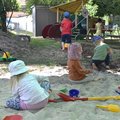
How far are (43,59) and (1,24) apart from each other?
8909 millimetres

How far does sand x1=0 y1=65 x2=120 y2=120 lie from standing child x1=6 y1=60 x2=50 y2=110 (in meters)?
0.11

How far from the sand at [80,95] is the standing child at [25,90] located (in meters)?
0.11

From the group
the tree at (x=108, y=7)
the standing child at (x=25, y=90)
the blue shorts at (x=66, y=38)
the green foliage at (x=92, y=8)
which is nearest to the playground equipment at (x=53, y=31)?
the tree at (x=108, y=7)

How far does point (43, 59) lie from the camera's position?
1162 centimetres

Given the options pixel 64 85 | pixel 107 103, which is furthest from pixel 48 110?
pixel 64 85

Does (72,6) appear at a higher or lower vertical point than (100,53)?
higher

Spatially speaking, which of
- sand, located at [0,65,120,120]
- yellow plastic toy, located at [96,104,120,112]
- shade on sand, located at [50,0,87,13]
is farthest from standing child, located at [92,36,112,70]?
shade on sand, located at [50,0,87,13]

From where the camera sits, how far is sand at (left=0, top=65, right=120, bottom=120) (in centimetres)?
512

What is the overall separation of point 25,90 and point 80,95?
1466mm

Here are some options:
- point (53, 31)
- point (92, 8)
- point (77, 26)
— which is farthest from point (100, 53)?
point (92, 8)

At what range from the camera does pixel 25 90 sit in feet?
Result: 17.9

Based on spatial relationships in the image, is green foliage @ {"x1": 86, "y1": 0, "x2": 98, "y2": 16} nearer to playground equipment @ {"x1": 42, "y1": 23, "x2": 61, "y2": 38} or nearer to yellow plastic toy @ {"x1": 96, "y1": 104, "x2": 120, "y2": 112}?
playground equipment @ {"x1": 42, "y1": 23, "x2": 61, "y2": 38}

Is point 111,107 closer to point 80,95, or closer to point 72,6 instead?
point 80,95

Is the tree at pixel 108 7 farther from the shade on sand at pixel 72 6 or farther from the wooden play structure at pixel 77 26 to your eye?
the shade on sand at pixel 72 6
